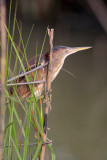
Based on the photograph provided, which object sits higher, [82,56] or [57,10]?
[57,10]

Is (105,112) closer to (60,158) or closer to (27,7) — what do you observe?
(60,158)

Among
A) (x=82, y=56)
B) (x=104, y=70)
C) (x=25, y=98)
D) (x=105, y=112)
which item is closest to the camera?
(x=25, y=98)

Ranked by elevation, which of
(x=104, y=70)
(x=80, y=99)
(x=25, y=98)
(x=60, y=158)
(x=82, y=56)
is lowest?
(x=60, y=158)

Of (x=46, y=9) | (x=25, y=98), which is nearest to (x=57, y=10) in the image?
(x=46, y=9)

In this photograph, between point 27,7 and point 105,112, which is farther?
point 27,7

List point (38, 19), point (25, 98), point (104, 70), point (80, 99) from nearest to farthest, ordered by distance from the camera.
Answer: point (25, 98), point (80, 99), point (104, 70), point (38, 19)

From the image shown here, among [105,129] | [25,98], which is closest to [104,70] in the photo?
[105,129]

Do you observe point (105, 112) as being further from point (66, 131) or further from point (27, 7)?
point (27, 7)
